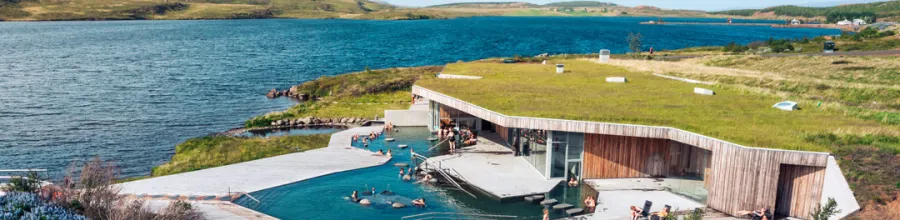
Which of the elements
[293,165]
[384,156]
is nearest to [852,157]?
[384,156]

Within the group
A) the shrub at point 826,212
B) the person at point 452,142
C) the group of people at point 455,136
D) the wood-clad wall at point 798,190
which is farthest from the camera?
the group of people at point 455,136

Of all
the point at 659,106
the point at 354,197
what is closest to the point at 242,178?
the point at 354,197

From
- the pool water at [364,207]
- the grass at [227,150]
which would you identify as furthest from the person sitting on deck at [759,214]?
the grass at [227,150]

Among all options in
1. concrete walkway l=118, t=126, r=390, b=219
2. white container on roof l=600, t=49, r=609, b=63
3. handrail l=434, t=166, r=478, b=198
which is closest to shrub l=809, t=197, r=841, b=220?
handrail l=434, t=166, r=478, b=198

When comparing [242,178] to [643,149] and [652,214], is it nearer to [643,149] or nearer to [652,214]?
[652,214]

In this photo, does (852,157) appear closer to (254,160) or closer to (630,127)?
(630,127)

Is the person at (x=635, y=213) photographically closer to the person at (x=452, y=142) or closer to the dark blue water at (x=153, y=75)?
the person at (x=452, y=142)

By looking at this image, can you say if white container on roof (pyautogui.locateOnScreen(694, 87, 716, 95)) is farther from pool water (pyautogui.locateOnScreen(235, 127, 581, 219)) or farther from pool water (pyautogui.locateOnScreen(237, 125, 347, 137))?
pool water (pyautogui.locateOnScreen(237, 125, 347, 137))
